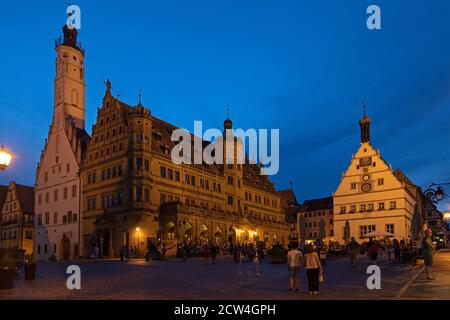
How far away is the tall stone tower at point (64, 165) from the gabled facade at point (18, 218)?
7.94 m

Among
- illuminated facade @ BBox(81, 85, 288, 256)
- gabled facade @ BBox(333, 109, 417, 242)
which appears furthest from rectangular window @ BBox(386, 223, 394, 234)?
illuminated facade @ BBox(81, 85, 288, 256)

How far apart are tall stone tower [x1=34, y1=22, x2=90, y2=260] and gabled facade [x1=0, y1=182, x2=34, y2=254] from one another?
7.94m

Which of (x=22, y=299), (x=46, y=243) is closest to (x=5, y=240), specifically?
(x=46, y=243)

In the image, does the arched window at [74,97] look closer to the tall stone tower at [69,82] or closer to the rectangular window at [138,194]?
the tall stone tower at [69,82]

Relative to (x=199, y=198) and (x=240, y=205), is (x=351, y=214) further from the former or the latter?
(x=199, y=198)

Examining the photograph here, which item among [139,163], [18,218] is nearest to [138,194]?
[139,163]

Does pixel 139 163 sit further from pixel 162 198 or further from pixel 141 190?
pixel 162 198

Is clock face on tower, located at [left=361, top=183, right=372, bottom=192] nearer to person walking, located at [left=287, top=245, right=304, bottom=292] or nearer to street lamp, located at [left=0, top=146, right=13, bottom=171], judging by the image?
person walking, located at [left=287, top=245, right=304, bottom=292]

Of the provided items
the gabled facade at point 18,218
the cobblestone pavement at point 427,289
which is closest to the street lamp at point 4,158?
the cobblestone pavement at point 427,289

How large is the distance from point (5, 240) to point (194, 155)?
37.7 meters

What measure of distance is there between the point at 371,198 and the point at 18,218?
53563 millimetres

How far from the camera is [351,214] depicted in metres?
71.7

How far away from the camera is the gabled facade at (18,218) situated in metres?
77.1
